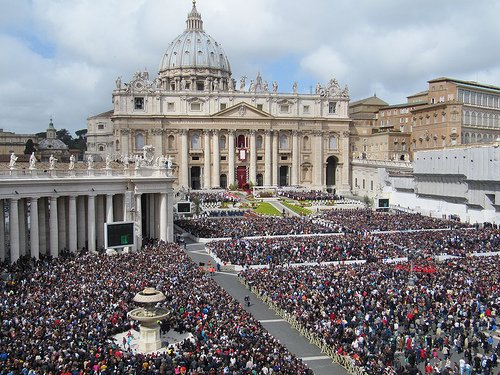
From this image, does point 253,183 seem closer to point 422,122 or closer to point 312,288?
point 422,122

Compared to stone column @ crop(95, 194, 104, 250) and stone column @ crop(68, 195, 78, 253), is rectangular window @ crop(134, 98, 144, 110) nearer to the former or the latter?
stone column @ crop(95, 194, 104, 250)

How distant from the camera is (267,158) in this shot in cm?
10825

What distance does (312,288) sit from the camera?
3152 cm

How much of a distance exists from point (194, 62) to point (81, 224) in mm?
92583

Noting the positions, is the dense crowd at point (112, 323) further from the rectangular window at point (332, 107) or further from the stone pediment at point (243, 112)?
the rectangular window at point (332, 107)

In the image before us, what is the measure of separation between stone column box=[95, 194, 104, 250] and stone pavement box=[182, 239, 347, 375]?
12.2 metres

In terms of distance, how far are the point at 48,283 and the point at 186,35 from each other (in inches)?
4622

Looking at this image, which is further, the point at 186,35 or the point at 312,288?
the point at 186,35

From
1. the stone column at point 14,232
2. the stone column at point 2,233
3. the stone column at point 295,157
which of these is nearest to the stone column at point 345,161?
the stone column at point 295,157

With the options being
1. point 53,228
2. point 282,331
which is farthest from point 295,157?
point 282,331

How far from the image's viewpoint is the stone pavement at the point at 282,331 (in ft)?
76.9

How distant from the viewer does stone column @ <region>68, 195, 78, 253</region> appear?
43.4 m

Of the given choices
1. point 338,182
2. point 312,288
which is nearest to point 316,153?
point 338,182

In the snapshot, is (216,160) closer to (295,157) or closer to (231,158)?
(231,158)
